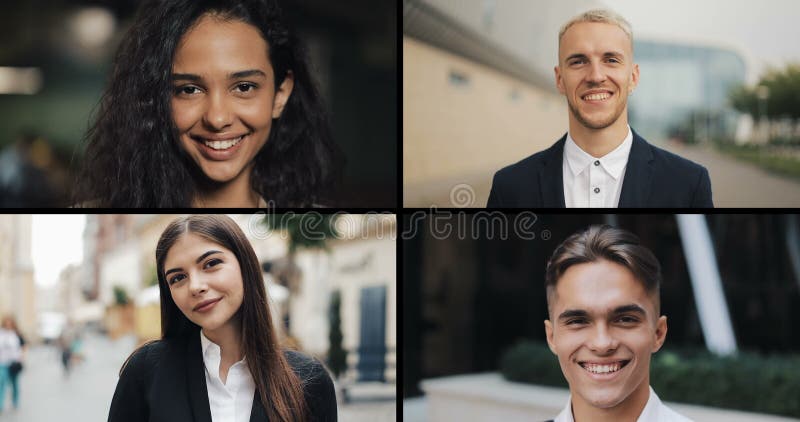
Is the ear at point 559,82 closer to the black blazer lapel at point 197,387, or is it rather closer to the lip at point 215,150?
the lip at point 215,150

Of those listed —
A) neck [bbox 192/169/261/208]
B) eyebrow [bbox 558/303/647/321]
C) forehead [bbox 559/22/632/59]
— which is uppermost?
forehead [bbox 559/22/632/59]

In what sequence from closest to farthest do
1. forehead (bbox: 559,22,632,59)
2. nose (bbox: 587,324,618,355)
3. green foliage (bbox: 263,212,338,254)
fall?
1. nose (bbox: 587,324,618,355)
2. forehead (bbox: 559,22,632,59)
3. green foliage (bbox: 263,212,338,254)

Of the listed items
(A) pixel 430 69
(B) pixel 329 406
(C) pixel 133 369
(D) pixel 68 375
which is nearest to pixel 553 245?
(A) pixel 430 69

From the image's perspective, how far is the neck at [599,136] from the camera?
3.74m

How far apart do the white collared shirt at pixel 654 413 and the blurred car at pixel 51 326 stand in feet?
7.01

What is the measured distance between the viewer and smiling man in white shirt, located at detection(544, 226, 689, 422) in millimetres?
3615

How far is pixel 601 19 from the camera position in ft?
12.2

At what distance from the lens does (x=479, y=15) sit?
151 inches

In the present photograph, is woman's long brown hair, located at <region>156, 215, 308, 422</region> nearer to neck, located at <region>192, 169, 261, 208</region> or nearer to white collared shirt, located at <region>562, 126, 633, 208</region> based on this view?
neck, located at <region>192, 169, 261, 208</region>

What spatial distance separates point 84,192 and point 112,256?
1.01 ft

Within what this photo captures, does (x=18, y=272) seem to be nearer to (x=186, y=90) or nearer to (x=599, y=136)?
(x=186, y=90)

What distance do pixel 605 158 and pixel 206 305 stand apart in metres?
1.74

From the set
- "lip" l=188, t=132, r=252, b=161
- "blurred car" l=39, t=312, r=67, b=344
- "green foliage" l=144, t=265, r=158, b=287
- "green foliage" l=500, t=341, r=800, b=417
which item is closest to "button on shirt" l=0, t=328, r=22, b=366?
"blurred car" l=39, t=312, r=67, b=344

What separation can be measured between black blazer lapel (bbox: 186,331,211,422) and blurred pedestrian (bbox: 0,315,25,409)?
0.75 m
